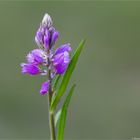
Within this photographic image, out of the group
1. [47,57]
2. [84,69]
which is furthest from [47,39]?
[84,69]

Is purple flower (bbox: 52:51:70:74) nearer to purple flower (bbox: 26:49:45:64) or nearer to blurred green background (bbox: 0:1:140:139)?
purple flower (bbox: 26:49:45:64)

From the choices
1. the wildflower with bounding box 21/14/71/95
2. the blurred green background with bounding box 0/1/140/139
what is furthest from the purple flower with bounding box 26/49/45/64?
the blurred green background with bounding box 0/1/140/139

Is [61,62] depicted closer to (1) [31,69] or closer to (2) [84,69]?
(1) [31,69]

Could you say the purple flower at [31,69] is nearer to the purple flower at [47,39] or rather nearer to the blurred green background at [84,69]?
the purple flower at [47,39]

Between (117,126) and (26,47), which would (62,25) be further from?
(117,126)

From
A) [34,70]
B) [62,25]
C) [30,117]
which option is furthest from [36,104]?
[34,70]

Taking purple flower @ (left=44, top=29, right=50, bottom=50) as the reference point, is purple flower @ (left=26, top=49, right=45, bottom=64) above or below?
below
